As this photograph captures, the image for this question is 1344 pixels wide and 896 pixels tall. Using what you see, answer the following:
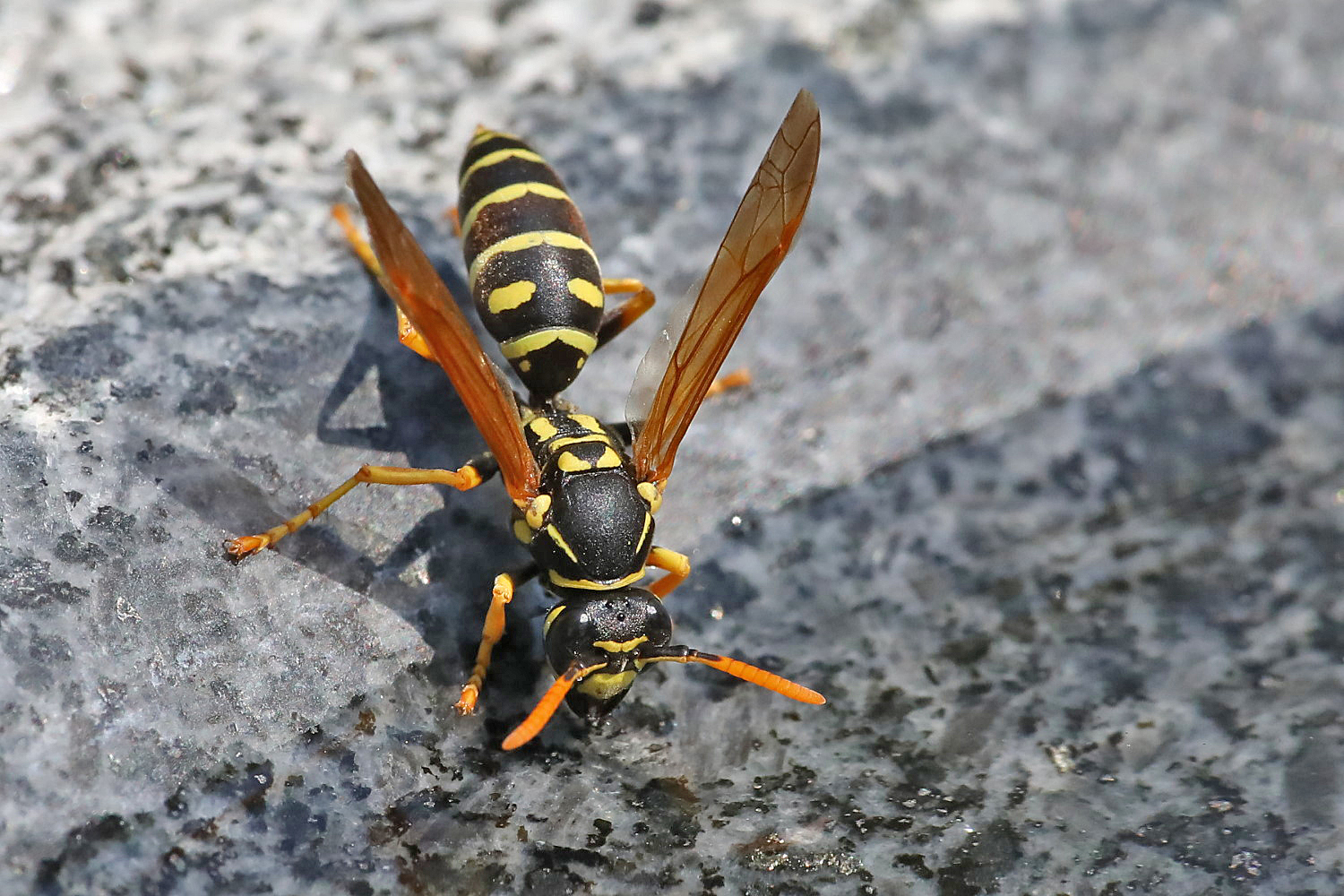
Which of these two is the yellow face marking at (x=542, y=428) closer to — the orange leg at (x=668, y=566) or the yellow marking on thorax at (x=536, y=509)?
the yellow marking on thorax at (x=536, y=509)

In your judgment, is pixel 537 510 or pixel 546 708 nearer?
pixel 546 708

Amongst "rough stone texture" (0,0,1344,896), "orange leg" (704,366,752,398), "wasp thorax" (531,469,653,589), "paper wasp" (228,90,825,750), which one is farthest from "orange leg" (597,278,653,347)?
"wasp thorax" (531,469,653,589)

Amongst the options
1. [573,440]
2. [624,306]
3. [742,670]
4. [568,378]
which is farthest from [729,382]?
[742,670]

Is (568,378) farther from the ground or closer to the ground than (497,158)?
closer to the ground

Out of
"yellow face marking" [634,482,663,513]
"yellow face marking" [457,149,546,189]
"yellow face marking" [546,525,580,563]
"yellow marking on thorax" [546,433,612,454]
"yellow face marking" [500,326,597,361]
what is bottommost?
"yellow face marking" [546,525,580,563]

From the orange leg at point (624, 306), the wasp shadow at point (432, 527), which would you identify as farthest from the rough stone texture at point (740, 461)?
the orange leg at point (624, 306)

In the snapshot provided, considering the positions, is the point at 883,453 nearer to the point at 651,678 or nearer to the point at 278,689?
the point at 651,678

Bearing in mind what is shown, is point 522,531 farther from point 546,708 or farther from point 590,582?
point 546,708

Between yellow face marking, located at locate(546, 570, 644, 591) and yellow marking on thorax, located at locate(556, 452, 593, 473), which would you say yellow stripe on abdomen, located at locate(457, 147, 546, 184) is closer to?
yellow marking on thorax, located at locate(556, 452, 593, 473)
